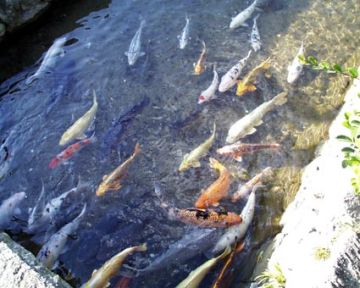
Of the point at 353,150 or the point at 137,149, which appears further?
the point at 137,149

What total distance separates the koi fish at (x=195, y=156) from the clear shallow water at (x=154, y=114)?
0.11 m

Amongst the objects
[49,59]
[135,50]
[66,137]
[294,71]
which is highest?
[49,59]

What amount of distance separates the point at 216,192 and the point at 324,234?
1.80m

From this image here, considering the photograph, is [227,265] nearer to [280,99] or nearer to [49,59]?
[280,99]

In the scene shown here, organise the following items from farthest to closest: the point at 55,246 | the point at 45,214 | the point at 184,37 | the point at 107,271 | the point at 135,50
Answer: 1. the point at 184,37
2. the point at 135,50
3. the point at 45,214
4. the point at 55,246
5. the point at 107,271

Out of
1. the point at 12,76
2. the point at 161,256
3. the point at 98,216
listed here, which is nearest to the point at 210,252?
the point at 161,256

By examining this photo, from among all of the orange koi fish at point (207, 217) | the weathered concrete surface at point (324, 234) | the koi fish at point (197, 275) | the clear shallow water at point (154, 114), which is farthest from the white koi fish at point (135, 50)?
the koi fish at point (197, 275)

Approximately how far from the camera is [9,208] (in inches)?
235

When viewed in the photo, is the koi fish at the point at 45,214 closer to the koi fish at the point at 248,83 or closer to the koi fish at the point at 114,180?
the koi fish at the point at 114,180

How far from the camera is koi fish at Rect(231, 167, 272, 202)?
235 inches

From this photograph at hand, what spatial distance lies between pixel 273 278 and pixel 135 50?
455cm

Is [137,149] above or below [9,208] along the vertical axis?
below

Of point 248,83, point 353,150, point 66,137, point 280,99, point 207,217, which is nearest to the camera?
point 353,150

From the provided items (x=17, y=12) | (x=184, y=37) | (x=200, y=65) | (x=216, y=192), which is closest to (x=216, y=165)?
(x=216, y=192)
